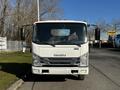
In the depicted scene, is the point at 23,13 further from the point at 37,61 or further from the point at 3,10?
the point at 37,61

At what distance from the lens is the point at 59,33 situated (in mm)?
17078

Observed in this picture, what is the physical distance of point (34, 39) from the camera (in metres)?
16.8

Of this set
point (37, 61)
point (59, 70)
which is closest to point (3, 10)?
point (37, 61)

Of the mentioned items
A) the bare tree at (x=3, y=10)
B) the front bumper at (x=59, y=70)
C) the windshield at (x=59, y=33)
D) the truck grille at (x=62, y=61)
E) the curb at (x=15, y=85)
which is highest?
the bare tree at (x=3, y=10)

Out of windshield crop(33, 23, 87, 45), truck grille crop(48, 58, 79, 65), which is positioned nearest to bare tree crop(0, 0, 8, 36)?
windshield crop(33, 23, 87, 45)

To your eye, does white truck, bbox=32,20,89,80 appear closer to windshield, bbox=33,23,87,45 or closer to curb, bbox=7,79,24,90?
windshield, bbox=33,23,87,45

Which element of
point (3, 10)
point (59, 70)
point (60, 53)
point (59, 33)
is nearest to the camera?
point (59, 70)

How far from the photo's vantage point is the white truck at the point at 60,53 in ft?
53.8

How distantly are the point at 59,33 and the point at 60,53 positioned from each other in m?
1.05

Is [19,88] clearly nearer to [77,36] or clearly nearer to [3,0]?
[77,36]

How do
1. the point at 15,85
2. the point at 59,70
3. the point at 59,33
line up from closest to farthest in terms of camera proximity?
the point at 15,85 < the point at 59,70 < the point at 59,33

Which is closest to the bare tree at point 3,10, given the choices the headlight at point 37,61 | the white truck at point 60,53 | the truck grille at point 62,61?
the white truck at point 60,53

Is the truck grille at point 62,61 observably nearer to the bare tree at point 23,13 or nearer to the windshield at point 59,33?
the windshield at point 59,33

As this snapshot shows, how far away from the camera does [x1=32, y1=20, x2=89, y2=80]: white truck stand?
645 inches
